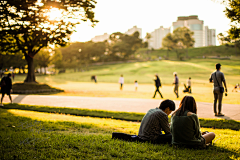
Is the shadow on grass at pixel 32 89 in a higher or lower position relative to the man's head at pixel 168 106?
lower

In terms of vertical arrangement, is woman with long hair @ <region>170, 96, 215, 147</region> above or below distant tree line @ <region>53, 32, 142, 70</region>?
below

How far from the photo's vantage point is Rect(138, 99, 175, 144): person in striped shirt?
15.2ft

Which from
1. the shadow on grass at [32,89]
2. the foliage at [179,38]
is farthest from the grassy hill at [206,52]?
the shadow on grass at [32,89]

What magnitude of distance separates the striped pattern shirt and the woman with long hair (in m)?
0.26

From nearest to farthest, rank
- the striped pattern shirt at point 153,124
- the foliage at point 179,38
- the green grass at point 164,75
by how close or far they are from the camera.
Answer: the striped pattern shirt at point 153,124
the green grass at point 164,75
the foliage at point 179,38

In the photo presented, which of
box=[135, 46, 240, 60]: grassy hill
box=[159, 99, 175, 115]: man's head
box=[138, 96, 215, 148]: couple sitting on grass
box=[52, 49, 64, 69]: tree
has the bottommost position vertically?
box=[138, 96, 215, 148]: couple sitting on grass

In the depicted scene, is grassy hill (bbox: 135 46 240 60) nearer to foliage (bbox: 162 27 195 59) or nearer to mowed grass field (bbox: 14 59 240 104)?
foliage (bbox: 162 27 195 59)

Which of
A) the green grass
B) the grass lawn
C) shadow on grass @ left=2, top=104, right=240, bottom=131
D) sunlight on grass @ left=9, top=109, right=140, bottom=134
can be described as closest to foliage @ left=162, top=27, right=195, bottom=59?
the green grass

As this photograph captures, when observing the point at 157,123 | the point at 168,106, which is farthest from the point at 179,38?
the point at 157,123

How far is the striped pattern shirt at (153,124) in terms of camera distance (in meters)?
4.62

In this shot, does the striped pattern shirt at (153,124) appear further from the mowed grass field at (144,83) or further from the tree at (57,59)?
the tree at (57,59)

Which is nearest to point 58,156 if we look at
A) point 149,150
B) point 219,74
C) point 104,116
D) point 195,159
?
point 149,150

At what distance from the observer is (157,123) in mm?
4699

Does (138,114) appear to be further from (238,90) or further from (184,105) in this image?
(238,90)
